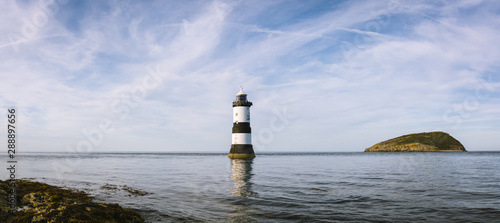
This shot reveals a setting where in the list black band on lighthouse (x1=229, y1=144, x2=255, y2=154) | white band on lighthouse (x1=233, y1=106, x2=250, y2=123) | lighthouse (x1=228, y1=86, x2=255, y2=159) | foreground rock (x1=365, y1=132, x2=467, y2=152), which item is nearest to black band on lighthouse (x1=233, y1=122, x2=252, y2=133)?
lighthouse (x1=228, y1=86, x2=255, y2=159)

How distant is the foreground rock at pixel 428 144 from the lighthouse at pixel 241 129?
499 feet

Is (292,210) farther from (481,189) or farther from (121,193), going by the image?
(481,189)

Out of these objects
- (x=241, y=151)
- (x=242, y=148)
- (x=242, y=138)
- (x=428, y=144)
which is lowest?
(x=428, y=144)

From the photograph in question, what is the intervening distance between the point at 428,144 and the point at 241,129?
15959 cm

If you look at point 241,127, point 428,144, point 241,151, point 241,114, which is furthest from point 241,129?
point 428,144

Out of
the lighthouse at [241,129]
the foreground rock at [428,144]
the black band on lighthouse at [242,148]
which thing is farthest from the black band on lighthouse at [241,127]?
the foreground rock at [428,144]

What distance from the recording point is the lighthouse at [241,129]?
180ft

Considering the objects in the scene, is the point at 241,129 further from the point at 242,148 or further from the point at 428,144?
the point at 428,144

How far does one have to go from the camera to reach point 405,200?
625 inches

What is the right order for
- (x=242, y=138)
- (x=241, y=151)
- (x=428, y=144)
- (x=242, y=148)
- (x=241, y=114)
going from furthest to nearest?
(x=428, y=144), (x=241, y=151), (x=242, y=148), (x=242, y=138), (x=241, y=114)

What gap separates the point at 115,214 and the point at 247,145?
45.4 metres

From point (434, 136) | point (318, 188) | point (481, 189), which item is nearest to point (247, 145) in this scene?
point (318, 188)

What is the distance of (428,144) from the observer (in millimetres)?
175875

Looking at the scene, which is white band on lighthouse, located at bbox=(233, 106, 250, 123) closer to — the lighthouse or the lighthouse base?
the lighthouse
